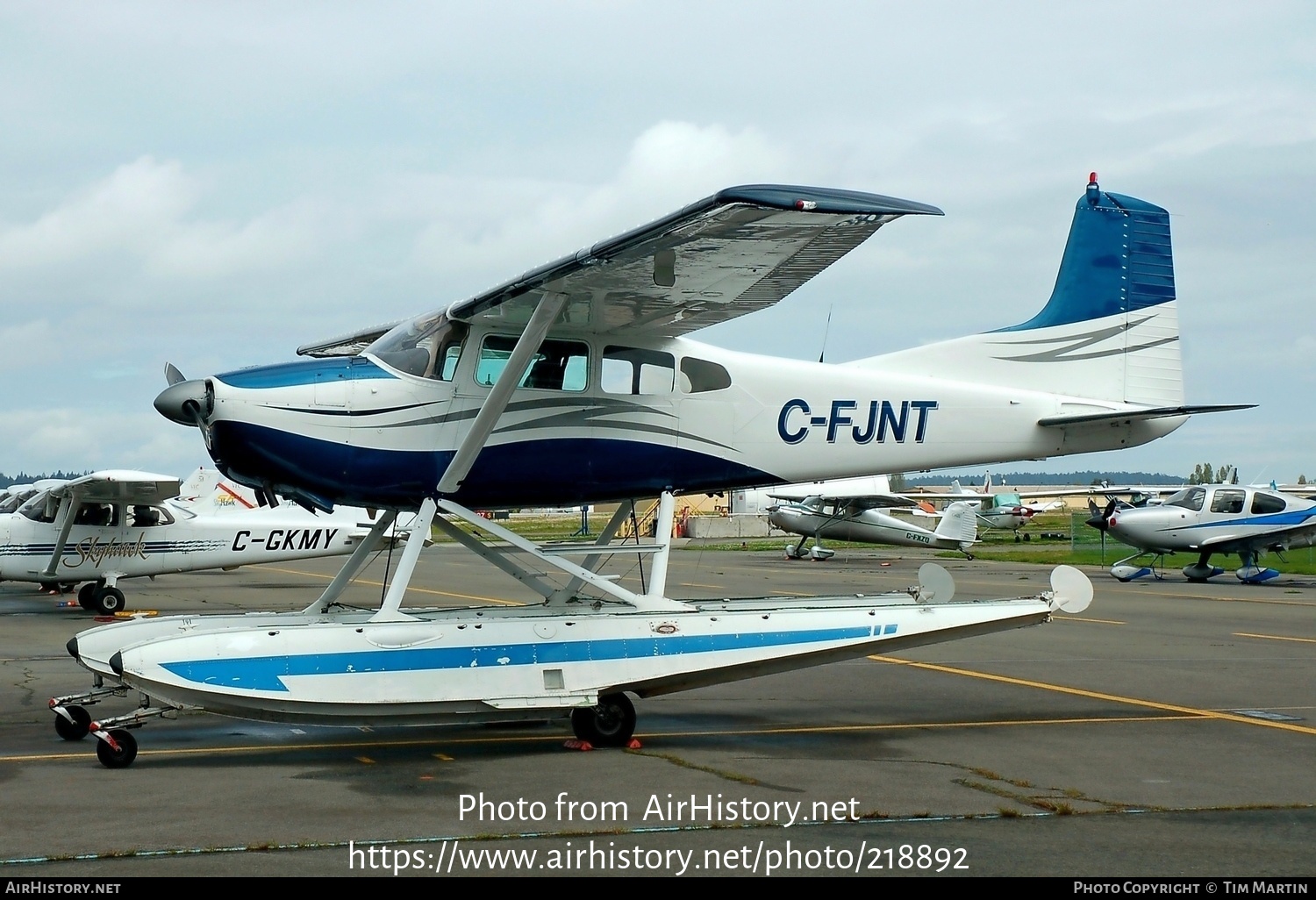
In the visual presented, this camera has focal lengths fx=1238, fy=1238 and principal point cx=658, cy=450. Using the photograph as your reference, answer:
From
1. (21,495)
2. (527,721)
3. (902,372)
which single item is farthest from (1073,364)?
(21,495)

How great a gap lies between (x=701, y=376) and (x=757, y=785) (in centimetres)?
380

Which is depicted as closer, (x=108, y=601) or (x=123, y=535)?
(x=108, y=601)

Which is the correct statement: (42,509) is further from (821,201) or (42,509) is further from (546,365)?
(821,201)

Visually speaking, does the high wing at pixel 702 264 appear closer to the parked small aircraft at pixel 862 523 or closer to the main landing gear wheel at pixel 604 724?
the main landing gear wheel at pixel 604 724

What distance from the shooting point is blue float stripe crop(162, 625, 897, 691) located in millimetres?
7930

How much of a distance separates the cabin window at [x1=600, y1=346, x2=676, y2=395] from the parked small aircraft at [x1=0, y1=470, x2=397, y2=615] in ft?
39.5

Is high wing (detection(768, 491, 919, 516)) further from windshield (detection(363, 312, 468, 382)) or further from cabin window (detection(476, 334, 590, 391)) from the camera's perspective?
windshield (detection(363, 312, 468, 382))

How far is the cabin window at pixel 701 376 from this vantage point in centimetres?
993

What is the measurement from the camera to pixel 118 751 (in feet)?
25.3

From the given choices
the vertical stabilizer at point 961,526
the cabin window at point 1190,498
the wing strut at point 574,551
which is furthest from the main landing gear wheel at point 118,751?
the vertical stabilizer at point 961,526

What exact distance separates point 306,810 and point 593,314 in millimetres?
4241

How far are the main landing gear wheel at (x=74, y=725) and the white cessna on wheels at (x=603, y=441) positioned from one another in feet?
1.66

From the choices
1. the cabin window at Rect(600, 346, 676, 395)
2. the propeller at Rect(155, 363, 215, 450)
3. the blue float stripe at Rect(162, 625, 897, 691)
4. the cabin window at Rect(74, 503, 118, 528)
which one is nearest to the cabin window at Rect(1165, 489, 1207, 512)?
the blue float stripe at Rect(162, 625, 897, 691)

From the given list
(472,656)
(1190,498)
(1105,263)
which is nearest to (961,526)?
(1190,498)
